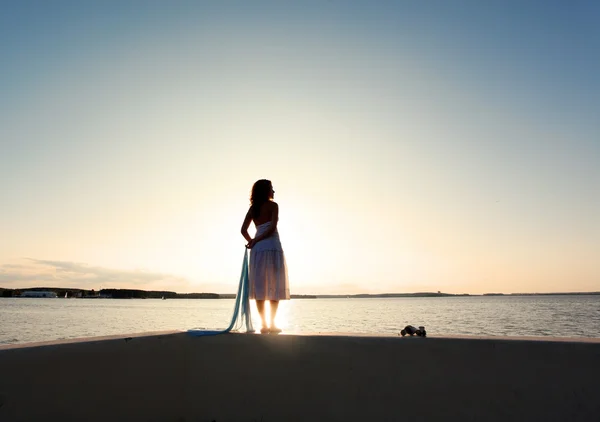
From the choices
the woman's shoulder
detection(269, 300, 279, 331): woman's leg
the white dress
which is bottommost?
detection(269, 300, 279, 331): woman's leg

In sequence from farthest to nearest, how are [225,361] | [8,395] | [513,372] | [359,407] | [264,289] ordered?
1. [264,289]
2. [225,361]
3. [359,407]
4. [513,372]
5. [8,395]

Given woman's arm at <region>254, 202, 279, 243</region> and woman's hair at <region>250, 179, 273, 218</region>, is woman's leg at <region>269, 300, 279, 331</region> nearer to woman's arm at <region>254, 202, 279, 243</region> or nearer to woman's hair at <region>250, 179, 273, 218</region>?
woman's arm at <region>254, 202, 279, 243</region>

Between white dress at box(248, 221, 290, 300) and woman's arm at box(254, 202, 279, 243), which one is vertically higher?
woman's arm at box(254, 202, 279, 243)

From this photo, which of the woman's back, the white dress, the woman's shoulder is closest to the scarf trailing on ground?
the white dress

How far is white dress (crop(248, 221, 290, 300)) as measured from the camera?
5.17 m

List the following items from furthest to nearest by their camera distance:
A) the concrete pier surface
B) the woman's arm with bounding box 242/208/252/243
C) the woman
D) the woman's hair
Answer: the woman's arm with bounding box 242/208/252/243
the woman's hair
the woman
the concrete pier surface

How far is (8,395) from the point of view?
3.10m

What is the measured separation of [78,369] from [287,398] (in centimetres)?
154

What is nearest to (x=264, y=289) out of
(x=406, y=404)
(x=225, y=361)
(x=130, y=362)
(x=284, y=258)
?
(x=284, y=258)

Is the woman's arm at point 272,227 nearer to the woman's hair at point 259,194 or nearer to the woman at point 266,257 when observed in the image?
the woman at point 266,257

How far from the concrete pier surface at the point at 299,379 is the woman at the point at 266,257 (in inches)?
44.4

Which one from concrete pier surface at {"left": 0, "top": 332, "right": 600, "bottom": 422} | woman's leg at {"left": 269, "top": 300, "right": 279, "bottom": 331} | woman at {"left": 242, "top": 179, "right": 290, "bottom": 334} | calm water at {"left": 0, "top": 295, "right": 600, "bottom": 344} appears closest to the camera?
concrete pier surface at {"left": 0, "top": 332, "right": 600, "bottom": 422}

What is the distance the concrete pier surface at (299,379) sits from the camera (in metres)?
3.19

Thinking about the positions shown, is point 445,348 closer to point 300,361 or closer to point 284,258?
point 300,361
